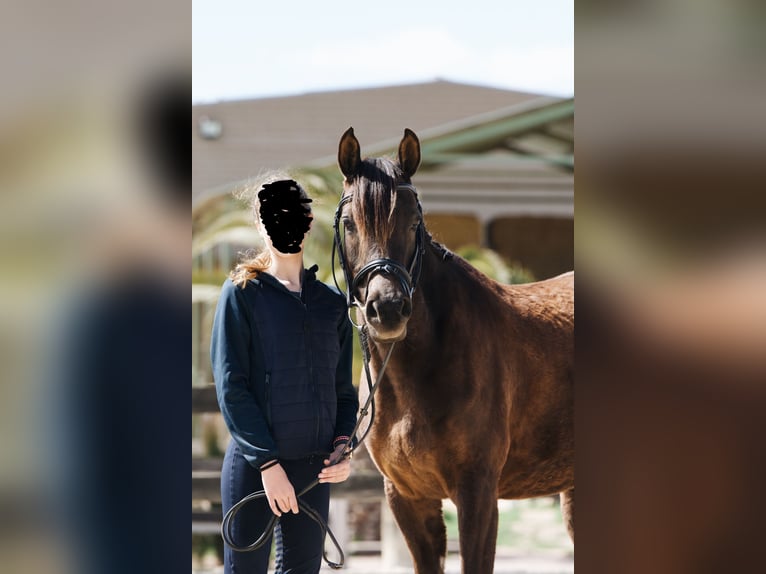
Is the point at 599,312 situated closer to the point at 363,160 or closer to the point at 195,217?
the point at 363,160

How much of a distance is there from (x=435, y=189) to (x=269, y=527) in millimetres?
7367

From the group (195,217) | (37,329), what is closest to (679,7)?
(37,329)

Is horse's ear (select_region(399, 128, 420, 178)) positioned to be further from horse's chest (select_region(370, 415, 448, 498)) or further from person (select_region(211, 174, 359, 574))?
horse's chest (select_region(370, 415, 448, 498))

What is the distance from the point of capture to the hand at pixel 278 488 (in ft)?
7.78

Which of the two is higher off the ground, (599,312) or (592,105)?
(592,105)

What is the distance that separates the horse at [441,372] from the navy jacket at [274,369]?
0.32 meters

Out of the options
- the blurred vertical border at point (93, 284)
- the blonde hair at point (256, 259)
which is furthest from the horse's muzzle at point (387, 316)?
the blurred vertical border at point (93, 284)

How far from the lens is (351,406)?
2.67 meters

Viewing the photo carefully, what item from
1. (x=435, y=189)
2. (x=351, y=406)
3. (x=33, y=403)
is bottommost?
(x=351, y=406)

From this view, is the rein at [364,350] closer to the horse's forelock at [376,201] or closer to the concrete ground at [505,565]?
the horse's forelock at [376,201]

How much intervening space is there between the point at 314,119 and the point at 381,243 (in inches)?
384

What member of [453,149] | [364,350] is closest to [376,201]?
[364,350]

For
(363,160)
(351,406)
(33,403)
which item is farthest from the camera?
(363,160)

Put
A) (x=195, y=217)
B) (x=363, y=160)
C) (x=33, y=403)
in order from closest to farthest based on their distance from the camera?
1. (x=33, y=403)
2. (x=363, y=160)
3. (x=195, y=217)
